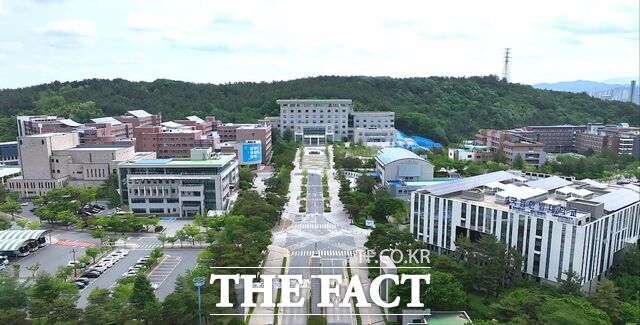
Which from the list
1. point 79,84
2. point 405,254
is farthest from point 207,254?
point 79,84

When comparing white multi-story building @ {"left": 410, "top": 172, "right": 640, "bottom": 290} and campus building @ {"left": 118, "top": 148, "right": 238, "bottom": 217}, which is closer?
white multi-story building @ {"left": 410, "top": 172, "right": 640, "bottom": 290}

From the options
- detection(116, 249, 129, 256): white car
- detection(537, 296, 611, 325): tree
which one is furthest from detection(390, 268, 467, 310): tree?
detection(116, 249, 129, 256): white car

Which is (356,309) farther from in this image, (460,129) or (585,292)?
(460,129)

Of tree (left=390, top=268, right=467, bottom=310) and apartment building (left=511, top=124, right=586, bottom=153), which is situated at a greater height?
apartment building (left=511, top=124, right=586, bottom=153)

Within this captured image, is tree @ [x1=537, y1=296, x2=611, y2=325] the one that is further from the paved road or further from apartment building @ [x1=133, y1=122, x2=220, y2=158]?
apartment building @ [x1=133, y1=122, x2=220, y2=158]

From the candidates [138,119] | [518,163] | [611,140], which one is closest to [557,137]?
[611,140]

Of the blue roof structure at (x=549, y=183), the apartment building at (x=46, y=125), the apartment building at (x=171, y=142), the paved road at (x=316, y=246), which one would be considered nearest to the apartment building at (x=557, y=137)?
the blue roof structure at (x=549, y=183)
